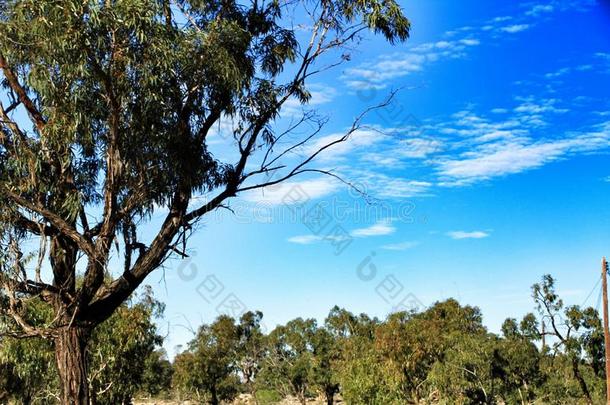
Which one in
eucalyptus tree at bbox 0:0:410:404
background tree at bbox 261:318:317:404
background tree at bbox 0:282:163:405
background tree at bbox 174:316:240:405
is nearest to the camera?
eucalyptus tree at bbox 0:0:410:404

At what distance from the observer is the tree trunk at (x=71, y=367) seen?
355 inches

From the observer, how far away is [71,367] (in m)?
9.07

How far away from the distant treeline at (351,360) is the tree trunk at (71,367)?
7.11m

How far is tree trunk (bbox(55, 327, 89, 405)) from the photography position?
9.02 metres

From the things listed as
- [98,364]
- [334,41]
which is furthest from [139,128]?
[98,364]

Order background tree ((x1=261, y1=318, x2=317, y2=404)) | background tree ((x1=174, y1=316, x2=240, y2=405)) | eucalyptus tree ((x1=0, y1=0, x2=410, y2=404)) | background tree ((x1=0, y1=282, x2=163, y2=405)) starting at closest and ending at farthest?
eucalyptus tree ((x1=0, y1=0, x2=410, y2=404))
background tree ((x1=0, y1=282, x2=163, y2=405))
background tree ((x1=174, y1=316, x2=240, y2=405))
background tree ((x1=261, y1=318, x2=317, y2=404))

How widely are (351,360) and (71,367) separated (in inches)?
902

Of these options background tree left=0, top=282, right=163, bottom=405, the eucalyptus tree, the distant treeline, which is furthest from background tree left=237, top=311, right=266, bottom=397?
the eucalyptus tree

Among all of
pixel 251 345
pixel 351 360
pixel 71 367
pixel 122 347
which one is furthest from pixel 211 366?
pixel 71 367

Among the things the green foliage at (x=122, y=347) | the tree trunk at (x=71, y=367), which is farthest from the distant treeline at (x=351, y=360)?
the tree trunk at (x=71, y=367)

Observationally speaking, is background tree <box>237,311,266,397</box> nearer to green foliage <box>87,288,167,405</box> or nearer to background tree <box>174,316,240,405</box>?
background tree <box>174,316,240,405</box>

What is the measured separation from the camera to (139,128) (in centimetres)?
907

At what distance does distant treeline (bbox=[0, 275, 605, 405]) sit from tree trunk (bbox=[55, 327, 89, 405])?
7110 mm

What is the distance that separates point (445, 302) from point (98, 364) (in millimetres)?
30257
